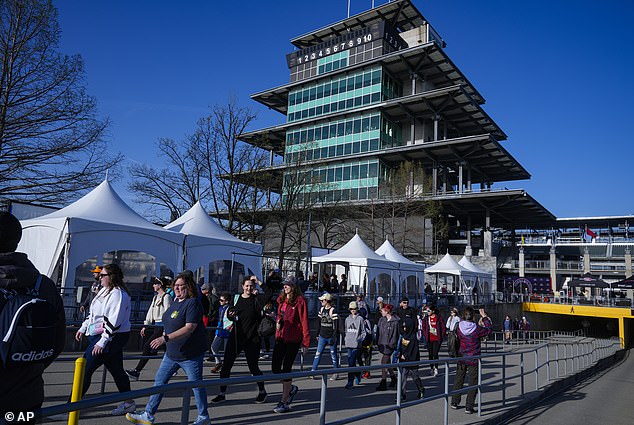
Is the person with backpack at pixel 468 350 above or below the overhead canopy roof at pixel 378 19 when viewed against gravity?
below

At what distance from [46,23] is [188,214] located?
8.23 meters

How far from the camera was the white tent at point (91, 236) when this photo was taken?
12.1 meters

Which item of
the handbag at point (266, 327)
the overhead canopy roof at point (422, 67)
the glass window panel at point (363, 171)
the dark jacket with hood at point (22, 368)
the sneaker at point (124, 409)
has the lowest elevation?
the sneaker at point (124, 409)

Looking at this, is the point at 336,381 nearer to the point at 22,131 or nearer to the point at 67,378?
the point at 67,378

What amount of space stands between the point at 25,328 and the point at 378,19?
63.0m

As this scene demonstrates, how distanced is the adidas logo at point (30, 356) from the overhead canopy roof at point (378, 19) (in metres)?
61.0

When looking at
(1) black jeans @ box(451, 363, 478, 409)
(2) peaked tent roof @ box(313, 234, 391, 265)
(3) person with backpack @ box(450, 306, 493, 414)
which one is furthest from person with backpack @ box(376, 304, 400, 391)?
(2) peaked tent roof @ box(313, 234, 391, 265)

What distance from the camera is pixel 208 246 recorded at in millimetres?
15508

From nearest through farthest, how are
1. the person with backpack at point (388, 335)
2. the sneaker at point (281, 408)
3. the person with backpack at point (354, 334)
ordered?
1. the sneaker at point (281, 408)
2. the person with backpack at point (388, 335)
3. the person with backpack at point (354, 334)

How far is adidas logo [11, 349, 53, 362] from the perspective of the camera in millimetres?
2396

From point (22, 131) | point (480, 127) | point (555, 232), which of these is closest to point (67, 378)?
point (22, 131)

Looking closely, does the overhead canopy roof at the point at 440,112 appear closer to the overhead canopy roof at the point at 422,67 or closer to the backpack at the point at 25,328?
the overhead canopy roof at the point at 422,67

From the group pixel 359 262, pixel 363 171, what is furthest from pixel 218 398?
pixel 363 171

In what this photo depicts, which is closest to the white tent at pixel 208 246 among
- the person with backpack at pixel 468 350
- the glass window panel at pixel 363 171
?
the person with backpack at pixel 468 350
